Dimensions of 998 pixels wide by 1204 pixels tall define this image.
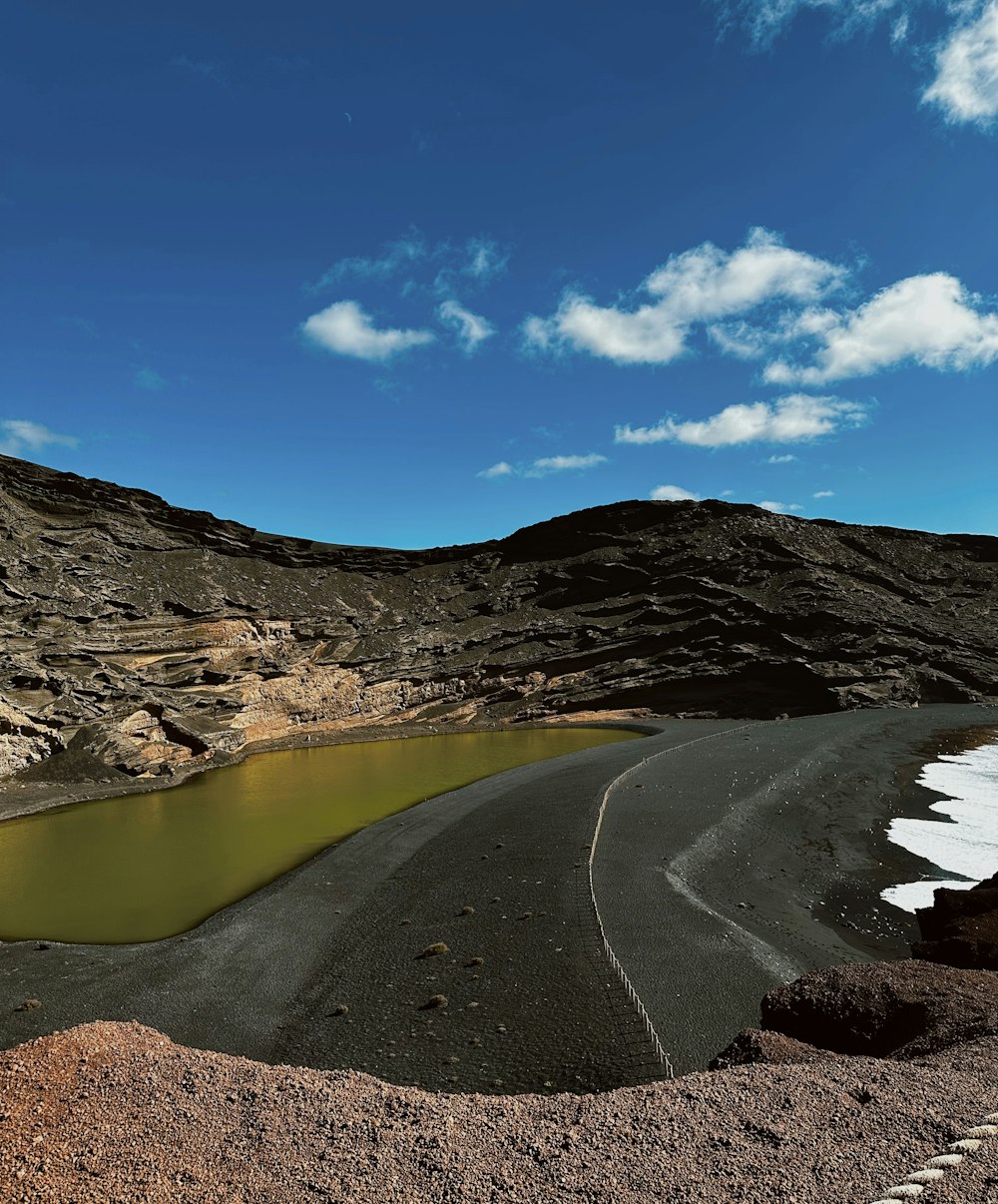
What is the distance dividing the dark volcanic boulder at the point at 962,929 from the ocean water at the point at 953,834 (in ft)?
17.7

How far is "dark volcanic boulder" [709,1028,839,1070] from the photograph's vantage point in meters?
5.73

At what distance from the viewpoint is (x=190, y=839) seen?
69.7ft

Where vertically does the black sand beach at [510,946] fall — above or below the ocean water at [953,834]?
above

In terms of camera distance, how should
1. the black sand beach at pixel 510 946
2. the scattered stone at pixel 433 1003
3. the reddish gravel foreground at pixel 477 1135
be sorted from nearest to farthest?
the reddish gravel foreground at pixel 477 1135 < the black sand beach at pixel 510 946 < the scattered stone at pixel 433 1003

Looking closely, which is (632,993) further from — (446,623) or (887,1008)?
(446,623)

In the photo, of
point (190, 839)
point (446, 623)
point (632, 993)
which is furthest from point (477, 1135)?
point (446, 623)

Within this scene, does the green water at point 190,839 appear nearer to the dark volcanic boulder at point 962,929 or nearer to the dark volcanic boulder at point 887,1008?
the dark volcanic boulder at point 887,1008

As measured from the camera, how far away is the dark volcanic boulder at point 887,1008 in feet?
18.7

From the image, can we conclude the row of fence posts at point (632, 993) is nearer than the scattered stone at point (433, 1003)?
Yes

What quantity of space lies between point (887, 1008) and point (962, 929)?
350 centimetres

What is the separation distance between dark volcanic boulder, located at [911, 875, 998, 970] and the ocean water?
5.39 meters

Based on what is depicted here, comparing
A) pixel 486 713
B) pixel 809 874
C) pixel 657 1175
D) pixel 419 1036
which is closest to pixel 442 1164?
pixel 657 1175

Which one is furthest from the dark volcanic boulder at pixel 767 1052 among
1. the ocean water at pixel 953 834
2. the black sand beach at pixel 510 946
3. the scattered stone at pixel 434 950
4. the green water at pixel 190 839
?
the green water at pixel 190 839

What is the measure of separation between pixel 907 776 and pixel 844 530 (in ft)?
173
